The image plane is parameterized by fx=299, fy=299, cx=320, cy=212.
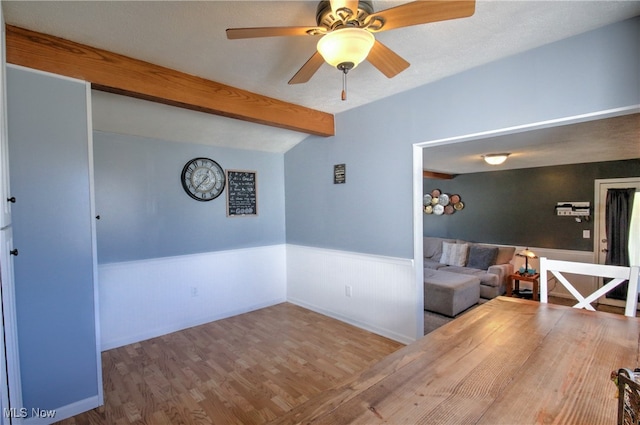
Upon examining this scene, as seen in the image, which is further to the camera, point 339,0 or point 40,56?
point 40,56

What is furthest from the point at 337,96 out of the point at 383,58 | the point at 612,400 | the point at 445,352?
the point at 612,400

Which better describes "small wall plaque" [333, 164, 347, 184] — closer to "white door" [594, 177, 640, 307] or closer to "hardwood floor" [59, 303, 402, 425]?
"hardwood floor" [59, 303, 402, 425]

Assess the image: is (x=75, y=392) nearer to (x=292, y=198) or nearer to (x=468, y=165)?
(x=292, y=198)

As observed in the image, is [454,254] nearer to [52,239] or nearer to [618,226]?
[618,226]

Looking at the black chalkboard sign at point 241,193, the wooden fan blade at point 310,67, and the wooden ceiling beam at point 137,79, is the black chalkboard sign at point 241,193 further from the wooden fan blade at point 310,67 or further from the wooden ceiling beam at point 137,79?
the wooden fan blade at point 310,67

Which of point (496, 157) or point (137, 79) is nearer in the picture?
point (137, 79)

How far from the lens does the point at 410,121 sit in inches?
109

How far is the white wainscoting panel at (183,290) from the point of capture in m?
2.97

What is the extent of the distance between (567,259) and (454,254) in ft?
5.47

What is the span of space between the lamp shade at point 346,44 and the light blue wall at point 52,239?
5.58 feet

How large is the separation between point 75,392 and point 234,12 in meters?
2.58

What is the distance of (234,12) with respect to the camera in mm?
1598

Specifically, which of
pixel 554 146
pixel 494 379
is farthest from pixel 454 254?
pixel 494 379

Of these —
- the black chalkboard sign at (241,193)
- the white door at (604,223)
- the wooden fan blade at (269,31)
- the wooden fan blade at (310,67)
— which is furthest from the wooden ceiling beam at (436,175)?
the wooden fan blade at (269,31)
